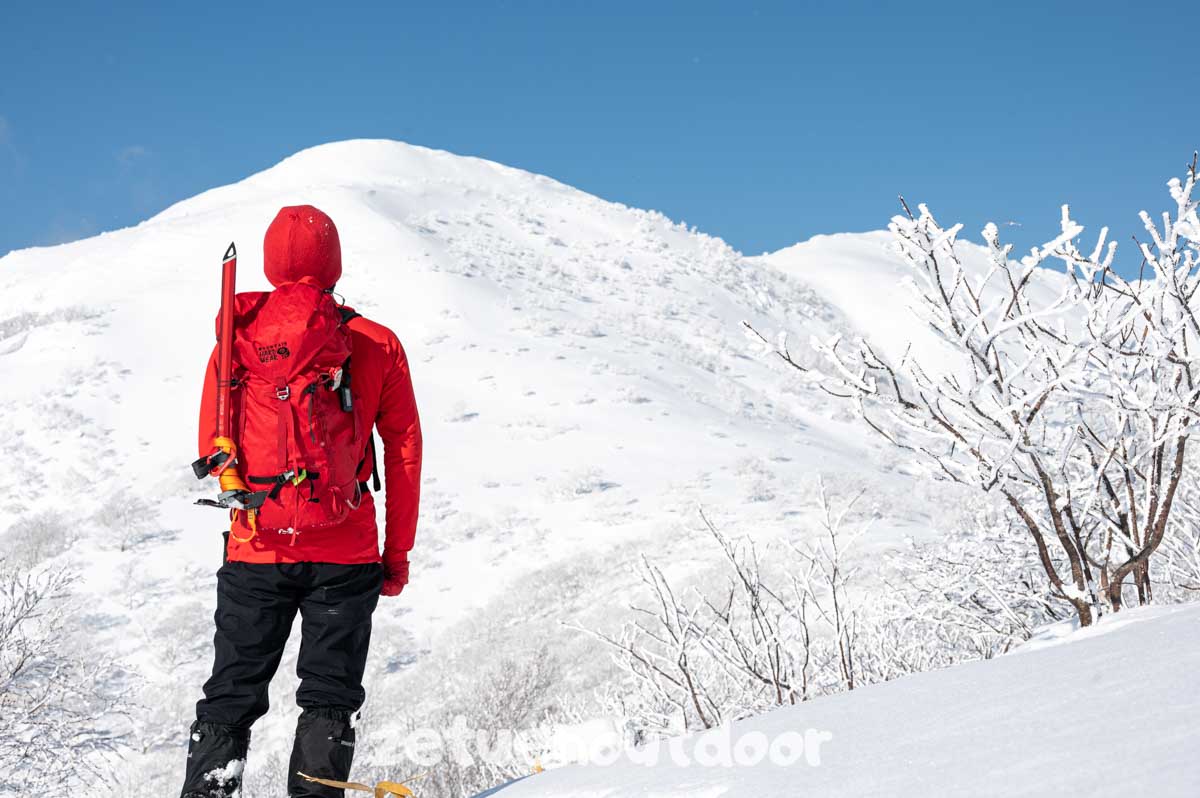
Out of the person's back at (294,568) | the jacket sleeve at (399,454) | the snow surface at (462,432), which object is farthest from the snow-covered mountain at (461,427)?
the person's back at (294,568)

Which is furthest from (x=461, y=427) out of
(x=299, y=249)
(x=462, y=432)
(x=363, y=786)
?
(x=363, y=786)

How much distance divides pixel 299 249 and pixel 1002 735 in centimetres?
213

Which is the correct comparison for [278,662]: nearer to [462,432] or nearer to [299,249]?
[299,249]

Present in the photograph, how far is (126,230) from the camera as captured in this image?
155 feet

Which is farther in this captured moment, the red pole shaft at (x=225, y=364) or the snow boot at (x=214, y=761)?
the red pole shaft at (x=225, y=364)

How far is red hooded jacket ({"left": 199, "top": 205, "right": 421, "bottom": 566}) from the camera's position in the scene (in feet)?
7.58

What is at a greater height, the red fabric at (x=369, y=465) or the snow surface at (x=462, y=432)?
the snow surface at (x=462, y=432)

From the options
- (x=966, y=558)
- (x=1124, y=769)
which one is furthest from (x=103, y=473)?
(x=1124, y=769)

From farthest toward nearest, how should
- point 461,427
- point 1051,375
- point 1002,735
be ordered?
point 461,427 < point 1051,375 < point 1002,735

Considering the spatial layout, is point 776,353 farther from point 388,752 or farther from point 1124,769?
point 388,752

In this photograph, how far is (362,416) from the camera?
2.47m

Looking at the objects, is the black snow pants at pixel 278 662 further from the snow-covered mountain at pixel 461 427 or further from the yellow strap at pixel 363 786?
the snow-covered mountain at pixel 461 427

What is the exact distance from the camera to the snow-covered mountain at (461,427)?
49.2ft

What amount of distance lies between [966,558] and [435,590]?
12.6 m
